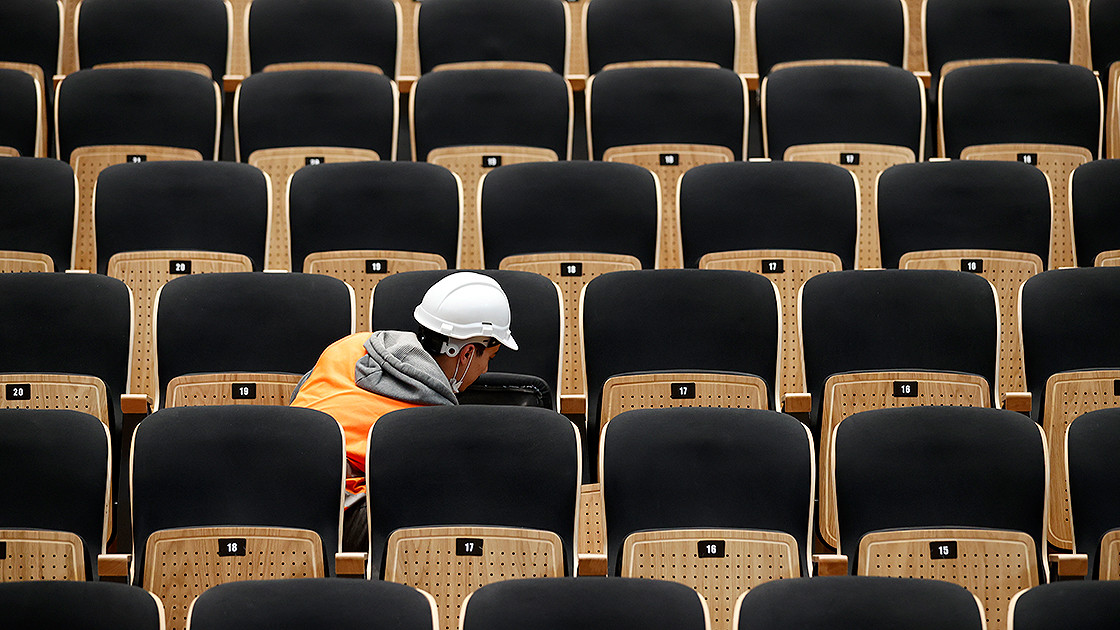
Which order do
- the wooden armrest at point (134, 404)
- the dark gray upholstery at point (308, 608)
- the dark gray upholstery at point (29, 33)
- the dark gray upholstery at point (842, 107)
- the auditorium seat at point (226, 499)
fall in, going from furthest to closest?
the dark gray upholstery at point (29, 33) < the dark gray upholstery at point (842, 107) < the wooden armrest at point (134, 404) < the auditorium seat at point (226, 499) < the dark gray upholstery at point (308, 608)

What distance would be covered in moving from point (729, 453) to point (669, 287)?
2.00ft

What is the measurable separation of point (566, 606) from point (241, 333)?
1230 millimetres

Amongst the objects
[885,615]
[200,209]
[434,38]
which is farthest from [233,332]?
[434,38]

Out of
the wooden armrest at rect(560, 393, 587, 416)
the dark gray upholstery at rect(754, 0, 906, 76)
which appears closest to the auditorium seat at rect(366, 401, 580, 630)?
the wooden armrest at rect(560, 393, 587, 416)

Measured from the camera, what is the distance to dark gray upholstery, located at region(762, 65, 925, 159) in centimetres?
375

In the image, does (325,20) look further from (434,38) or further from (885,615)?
(885,615)

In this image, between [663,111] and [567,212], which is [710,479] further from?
[663,111]

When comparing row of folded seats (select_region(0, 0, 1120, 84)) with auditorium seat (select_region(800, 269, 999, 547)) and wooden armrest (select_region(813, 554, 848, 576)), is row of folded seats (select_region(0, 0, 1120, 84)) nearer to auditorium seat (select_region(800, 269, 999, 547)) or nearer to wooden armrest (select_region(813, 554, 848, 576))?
auditorium seat (select_region(800, 269, 999, 547))

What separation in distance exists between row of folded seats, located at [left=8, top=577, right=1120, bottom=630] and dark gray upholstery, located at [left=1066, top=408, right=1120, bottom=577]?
0.51 meters

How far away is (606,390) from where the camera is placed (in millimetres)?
2717

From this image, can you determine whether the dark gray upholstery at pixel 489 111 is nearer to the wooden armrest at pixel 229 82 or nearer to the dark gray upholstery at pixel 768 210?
the dark gray upholstery at pixel 768 210

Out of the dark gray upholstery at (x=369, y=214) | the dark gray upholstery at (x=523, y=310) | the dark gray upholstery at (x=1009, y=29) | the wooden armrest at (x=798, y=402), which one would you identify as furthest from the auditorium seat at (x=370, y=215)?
the dark gray upholstery at (x=1009, y=29)

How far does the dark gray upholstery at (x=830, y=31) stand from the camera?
423cm

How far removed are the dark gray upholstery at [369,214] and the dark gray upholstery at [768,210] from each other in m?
0.56
